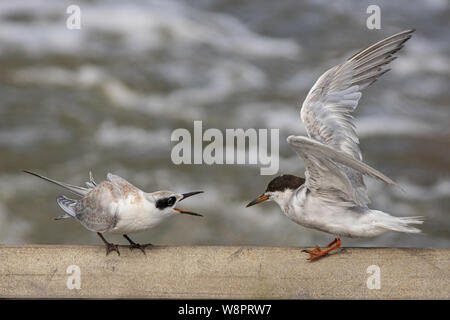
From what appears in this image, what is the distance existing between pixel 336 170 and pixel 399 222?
261 mm

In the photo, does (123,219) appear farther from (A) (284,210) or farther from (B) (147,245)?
(A) (284,210)

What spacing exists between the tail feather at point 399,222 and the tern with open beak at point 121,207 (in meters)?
0.59

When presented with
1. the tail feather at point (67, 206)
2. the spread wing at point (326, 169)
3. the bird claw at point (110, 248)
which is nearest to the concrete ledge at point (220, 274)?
the bird claw at point (110, 248)

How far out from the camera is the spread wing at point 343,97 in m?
2.24

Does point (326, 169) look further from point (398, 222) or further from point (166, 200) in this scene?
point (166, 200)

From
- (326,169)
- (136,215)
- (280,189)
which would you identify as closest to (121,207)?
(136,215)

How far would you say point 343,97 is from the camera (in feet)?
7.58

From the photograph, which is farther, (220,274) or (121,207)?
(220,274)

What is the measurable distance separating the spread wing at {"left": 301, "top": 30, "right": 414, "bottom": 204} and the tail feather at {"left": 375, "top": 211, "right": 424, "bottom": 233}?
0.58 ft

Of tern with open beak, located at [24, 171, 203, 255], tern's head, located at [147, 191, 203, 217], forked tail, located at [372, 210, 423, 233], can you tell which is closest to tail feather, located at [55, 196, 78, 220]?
tern with open beak, located at [24, 171, 203, 255]

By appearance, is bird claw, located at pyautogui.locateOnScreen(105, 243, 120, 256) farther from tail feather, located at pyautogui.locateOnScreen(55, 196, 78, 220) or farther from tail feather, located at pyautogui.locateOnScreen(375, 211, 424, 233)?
tail feather, located at pyautogui.locateOnScreen(375, 211, 424, 233)

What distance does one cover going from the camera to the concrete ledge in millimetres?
2164

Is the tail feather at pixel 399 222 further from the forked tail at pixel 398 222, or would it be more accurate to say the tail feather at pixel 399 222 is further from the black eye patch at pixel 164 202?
the black eye patch at pixel 164 202

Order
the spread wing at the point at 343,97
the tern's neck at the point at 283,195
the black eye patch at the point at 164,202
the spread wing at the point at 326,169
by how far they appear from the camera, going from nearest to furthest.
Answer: the spread wing at the point at 326,169 < the black eye patch at the point at 164,202 < the tern's neck at the point at 283,195 < the spread wing at the point at 343,97
